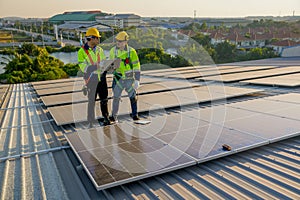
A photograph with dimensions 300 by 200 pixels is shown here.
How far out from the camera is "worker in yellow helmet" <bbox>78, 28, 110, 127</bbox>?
6625mm

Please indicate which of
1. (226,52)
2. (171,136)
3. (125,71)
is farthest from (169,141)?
(226,52)

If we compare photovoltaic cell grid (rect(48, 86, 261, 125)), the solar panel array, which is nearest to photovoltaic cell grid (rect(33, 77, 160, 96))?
photovoltaic cell grid (rect(48, 86, 261, 125))

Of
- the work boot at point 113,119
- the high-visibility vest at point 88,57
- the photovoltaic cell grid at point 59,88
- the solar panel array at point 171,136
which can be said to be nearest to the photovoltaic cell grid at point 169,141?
the solar panel array at point 171,136

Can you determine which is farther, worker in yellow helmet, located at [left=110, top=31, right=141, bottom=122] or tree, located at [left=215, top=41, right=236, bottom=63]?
tree, located at [left=215, top=41, right=236, bottom=63]

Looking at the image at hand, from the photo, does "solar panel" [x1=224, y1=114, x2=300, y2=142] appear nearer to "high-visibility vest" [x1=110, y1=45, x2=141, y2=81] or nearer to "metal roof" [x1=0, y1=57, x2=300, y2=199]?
"metal roof" [x1=0, y1=57, x2=300, y2=199]

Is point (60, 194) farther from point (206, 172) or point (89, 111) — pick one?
point (89, 111)

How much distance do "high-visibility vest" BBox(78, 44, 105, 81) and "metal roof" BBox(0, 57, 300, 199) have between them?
6.43 feet

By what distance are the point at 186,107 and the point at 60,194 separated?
5.29 m

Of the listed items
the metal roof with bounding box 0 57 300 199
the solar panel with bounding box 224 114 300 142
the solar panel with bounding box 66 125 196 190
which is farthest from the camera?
the solar panel with bounding box 224 114 300 142

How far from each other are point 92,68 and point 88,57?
28 cm

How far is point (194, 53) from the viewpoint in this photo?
3534 centimetres

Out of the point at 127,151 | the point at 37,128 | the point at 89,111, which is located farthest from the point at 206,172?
the point at 37,128

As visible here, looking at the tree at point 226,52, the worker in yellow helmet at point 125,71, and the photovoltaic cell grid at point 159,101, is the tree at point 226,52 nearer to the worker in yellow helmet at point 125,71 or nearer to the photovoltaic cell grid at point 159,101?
the photovoltaic cell grid at point 159,101

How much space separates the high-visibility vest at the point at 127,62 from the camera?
703 cm
